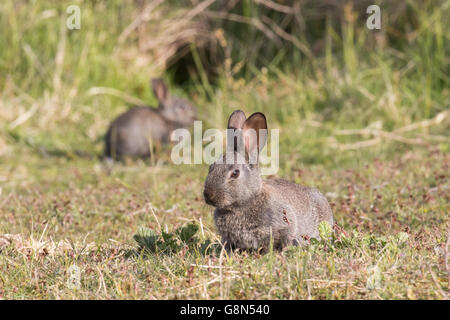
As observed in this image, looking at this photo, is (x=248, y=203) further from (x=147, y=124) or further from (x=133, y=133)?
(x=147, y=124)

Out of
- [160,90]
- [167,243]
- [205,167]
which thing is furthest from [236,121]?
[160,90]

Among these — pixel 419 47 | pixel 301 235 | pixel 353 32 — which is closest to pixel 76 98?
pixel 353 32

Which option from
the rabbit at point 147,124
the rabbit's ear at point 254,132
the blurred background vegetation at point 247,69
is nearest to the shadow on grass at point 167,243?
the rabbit's ear at point 254,132

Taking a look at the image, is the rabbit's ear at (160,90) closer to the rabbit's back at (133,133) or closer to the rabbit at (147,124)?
the rabbit at (147,124)

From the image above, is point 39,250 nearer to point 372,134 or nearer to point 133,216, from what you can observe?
point 133,216

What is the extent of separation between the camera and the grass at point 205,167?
3545 mm

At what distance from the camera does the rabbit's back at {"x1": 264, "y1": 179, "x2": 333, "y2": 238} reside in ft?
14.8

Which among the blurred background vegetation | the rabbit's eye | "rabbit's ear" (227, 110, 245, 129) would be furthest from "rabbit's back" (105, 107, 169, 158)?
the rabbit's eye

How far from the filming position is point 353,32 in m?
10.4

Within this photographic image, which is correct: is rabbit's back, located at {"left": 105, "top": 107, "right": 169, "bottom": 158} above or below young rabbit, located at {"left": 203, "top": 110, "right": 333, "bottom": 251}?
above

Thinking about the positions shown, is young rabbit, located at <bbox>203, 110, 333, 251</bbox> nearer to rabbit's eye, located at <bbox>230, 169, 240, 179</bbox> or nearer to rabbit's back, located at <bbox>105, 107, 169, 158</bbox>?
rabbit's eye, located at <bbox>230, 169, 240, 179</bbox>

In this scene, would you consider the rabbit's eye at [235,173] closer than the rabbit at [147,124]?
Answer: Yes

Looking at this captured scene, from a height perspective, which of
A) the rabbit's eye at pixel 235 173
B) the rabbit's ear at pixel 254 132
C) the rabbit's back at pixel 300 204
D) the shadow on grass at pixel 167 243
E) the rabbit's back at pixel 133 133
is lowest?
the shadow on grass at pixel 167 243
